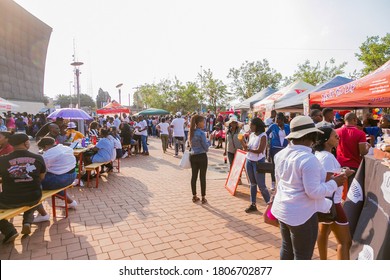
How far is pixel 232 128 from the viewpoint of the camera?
602cm

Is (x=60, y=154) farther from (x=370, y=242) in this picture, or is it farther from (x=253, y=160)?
(x=370, y=242)

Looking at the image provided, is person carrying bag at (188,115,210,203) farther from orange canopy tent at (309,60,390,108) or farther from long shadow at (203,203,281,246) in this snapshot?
orange canopy tent at (309,60,390,108)

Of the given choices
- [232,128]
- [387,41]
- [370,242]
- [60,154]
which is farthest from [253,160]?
[387,41]

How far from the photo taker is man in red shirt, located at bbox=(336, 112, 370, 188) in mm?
4008

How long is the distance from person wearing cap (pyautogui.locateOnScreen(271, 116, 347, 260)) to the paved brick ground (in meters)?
1.29

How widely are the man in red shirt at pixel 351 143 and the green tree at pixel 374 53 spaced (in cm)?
2747

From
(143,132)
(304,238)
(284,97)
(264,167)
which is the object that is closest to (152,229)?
(264,167)

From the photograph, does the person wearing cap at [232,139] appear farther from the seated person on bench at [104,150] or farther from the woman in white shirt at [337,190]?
the seated person on bench at [104,150]

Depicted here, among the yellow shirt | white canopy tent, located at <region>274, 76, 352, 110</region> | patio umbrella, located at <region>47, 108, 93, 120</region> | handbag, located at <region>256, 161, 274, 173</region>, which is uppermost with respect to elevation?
white canopy tent, located at <region>274, 76, 352, 110</region>

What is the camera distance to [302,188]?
2.18 m

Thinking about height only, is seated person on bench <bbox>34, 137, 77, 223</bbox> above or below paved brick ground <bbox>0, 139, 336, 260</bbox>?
above

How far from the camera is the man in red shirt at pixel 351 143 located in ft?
13.1

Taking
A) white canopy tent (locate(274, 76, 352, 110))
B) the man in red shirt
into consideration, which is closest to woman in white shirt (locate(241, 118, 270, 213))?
the man in red shirt

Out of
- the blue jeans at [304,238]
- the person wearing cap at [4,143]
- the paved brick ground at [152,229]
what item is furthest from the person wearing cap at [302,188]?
the person wearing cap at [4,143]
